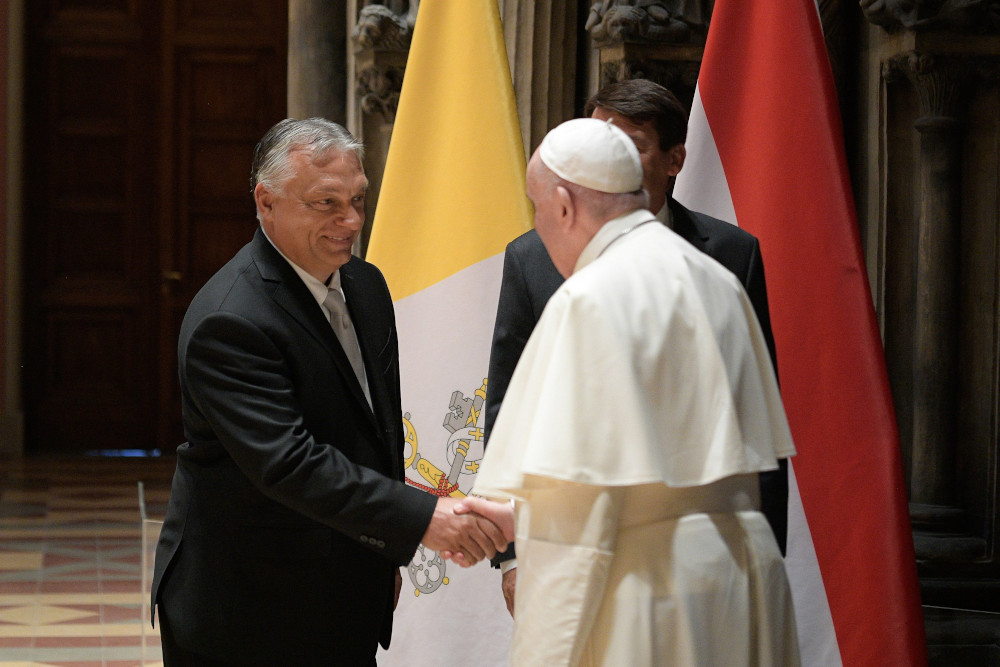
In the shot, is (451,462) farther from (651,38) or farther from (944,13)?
(944,13)

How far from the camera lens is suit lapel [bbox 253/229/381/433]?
7.46 ft

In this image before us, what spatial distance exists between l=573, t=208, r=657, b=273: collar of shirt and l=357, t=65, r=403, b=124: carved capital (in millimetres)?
3905

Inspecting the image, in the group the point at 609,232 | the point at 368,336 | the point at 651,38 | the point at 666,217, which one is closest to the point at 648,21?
the point at 651,38

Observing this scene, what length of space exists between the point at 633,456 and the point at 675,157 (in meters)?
0.99

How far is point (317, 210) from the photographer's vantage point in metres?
2.30

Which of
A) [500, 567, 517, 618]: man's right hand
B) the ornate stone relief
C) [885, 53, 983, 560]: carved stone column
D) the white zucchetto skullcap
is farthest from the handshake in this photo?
the ornate stone relief

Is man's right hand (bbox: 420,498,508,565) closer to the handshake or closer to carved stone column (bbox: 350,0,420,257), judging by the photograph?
the handshake

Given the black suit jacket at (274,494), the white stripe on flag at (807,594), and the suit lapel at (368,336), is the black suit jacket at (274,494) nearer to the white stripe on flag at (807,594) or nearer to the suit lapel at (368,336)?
the suit lapel at (368,336)

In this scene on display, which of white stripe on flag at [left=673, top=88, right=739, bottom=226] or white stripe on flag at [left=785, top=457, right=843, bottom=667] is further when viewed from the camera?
white stripe on flag at [left=673, top=88, right=739, bottom=226]

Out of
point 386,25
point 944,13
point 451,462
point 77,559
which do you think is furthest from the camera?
point 77,559

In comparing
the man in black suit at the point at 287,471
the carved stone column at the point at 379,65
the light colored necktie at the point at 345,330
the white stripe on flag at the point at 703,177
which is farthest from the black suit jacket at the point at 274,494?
the carved stone column at the point at 379,65

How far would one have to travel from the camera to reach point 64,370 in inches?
407

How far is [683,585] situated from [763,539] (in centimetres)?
17

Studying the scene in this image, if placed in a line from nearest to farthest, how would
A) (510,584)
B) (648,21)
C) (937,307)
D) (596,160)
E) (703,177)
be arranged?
1. (596,160)
2. (510,584)
3. (703,177)
4. (937,307)
5. (648,21)
